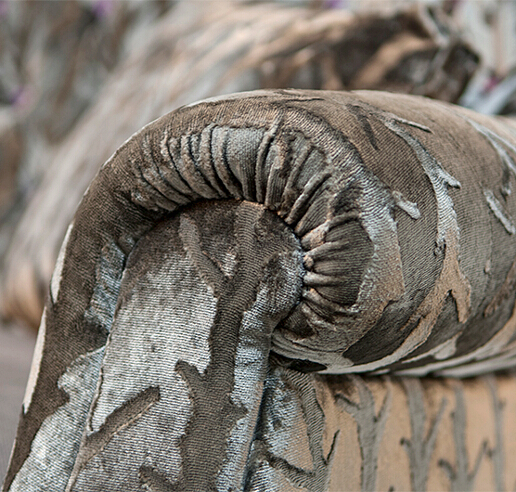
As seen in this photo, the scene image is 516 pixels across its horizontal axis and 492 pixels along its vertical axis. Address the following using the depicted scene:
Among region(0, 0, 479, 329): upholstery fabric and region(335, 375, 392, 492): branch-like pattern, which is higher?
region(0, 0, 479, 329): upholstery fabric

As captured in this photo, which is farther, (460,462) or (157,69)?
(157,69)

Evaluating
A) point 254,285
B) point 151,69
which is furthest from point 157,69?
point 254,285

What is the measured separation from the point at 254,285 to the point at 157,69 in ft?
2.19

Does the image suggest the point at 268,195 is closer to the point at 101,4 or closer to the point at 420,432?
the point at 420,432

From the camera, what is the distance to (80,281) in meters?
0.34

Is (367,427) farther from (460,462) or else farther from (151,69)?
(151,69)

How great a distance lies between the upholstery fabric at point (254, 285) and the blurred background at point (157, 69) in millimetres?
172

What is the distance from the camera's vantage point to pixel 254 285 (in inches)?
11.8

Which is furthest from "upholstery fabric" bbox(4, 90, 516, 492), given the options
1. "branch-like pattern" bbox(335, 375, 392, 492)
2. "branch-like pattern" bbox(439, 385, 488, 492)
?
"branch-like pattern" bbox(439, 385, 488, 492)

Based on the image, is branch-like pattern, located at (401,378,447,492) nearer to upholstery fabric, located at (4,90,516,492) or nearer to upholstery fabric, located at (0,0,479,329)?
upholstery fabric, located at (4,90,516,492)

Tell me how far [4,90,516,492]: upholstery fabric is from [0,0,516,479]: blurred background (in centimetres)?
17

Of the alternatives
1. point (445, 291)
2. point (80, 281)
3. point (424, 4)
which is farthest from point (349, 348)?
point (424, 4)

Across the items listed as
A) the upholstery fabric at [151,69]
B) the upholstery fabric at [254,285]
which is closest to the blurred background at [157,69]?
the upholstery fabric at [151,69]

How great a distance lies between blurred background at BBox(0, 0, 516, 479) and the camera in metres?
0.65
